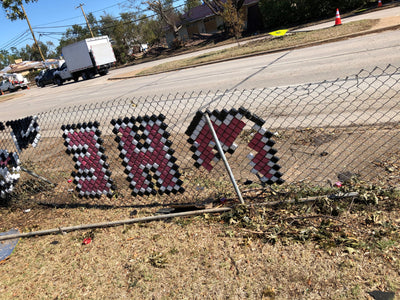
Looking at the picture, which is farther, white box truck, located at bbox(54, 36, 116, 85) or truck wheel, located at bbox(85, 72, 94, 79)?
truck wheel, located at bbox(85, 72, 94, 79)

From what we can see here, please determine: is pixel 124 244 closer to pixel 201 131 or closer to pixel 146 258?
pixel 146 258

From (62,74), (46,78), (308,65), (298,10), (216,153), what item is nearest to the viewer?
(216,153)

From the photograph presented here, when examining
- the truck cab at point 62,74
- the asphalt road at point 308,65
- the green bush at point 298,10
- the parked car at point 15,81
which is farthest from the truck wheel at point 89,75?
the green bush at point 298,10

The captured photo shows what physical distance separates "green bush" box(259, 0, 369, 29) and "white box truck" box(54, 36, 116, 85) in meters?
15.1

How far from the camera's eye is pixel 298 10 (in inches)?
1036

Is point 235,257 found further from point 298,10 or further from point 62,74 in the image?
point 62,74

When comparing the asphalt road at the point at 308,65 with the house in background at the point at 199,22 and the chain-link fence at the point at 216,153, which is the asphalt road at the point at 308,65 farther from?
the house in background at the point at 199,22

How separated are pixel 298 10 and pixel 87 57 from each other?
1878 cm

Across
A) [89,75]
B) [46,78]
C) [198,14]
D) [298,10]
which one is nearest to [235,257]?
[89,75]

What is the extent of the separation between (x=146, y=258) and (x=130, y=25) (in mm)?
47211

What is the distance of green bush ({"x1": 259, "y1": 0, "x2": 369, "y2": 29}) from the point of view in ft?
80.5

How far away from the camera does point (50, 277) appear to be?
11.2 ft

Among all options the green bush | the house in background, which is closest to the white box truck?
the green bush

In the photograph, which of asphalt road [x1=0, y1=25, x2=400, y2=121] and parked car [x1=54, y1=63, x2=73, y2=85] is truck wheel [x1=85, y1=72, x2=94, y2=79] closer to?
parked car [x1=54, y1=63, x2=73, y2=85]
